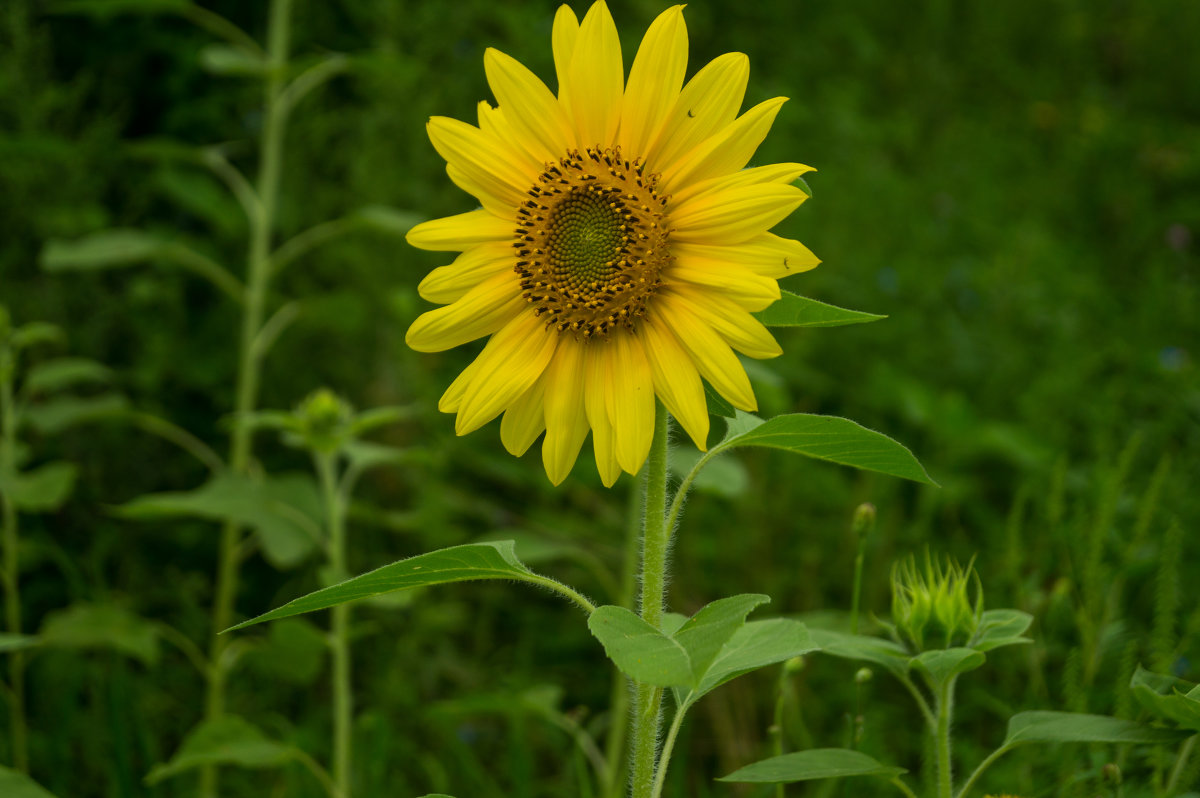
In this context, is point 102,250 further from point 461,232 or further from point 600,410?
point 600,410

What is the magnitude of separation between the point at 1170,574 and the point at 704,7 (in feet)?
9.83

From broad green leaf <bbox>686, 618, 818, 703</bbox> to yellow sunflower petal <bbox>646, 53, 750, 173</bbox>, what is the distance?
515 mm

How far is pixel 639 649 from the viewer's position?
84 centimetres

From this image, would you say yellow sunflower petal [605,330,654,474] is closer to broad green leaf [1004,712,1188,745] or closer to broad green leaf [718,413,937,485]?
broad green leaf [718,413,937,485]

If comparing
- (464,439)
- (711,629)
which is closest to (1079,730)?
(711,629)

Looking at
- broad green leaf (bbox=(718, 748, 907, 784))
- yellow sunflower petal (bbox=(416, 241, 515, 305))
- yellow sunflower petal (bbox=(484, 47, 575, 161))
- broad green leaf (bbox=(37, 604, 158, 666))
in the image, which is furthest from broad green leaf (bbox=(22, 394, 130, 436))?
broad green leaf (bbox=(718, 748, 907, 784))

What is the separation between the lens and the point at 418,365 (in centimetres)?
284

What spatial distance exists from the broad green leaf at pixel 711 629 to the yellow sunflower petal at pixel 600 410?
18 cm

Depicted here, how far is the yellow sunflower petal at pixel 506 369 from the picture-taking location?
41.9 inches

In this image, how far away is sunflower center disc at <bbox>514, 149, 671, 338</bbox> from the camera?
1.07m

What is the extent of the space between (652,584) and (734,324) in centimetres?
28

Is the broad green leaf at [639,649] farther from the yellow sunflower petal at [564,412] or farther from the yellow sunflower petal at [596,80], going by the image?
the yellow sunflower petal at [596,80]

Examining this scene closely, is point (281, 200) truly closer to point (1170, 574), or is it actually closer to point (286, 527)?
point (286, 527)

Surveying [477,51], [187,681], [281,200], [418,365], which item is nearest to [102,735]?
[187,681]
